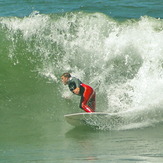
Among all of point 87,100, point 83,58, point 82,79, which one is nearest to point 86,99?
point 87,100

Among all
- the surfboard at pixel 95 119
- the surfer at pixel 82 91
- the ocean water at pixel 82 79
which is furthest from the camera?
the surfer at pixel 82 91

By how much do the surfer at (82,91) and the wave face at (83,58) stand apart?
31.7 inches

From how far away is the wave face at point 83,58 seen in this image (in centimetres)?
1162

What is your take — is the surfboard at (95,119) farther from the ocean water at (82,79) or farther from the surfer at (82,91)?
the surfer at (82,91)

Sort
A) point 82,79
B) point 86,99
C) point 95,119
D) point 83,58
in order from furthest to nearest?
point 83,58
point 82,79
point 86,99
point 95,119

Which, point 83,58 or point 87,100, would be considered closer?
point 87,100

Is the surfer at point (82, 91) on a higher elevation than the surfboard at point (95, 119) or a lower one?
higher

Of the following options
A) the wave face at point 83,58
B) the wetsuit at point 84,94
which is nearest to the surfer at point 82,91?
the wetsuit at point 84,94

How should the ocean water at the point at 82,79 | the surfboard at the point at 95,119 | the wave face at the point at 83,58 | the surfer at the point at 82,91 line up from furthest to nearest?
the wave face at the point at 83,58, the surfer at the point at 82,91, the surfboard at the point at 95,119, the ocean water at the point at 82,79

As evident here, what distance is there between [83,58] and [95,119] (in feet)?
13.8

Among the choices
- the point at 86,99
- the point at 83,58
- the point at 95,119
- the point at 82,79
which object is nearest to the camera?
the point at 95,119

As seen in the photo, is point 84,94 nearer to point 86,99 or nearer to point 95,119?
point 86,99

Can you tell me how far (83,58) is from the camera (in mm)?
13703

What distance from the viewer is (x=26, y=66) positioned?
544 inches
